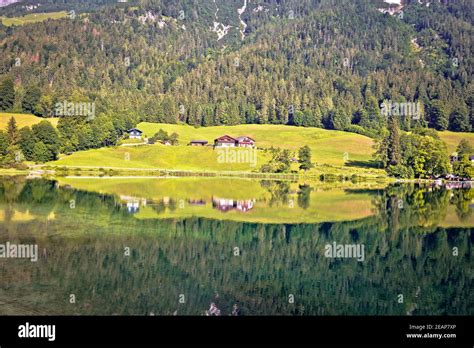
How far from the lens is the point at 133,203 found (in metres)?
64.0

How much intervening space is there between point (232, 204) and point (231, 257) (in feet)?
→ 85.8

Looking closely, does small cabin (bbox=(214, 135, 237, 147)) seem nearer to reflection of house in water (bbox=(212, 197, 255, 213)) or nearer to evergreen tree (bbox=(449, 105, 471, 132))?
reflection of house in water (bbox=(212, 197, 255, 213))

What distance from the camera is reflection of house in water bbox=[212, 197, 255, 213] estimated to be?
62.6 metres

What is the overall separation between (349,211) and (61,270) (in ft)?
117

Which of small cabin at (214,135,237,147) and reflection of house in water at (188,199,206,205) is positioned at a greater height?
small cabin at (214,135,237,147)

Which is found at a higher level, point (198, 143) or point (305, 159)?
point (198, 143)

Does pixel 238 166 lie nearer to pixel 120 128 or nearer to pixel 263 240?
pixel 120 128

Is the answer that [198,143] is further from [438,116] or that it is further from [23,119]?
[438,116]

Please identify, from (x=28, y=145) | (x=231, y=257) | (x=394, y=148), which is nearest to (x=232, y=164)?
(x=394, y=148)

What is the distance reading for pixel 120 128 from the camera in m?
147

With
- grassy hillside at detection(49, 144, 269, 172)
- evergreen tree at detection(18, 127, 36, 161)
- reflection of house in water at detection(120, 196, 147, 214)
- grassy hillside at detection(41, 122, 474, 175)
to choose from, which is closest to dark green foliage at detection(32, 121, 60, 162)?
evergreen tree at detection(18, 127, 36, 161)

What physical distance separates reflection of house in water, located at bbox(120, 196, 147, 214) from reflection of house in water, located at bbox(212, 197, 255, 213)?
783 centimetres

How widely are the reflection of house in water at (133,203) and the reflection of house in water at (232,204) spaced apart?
783 cm
